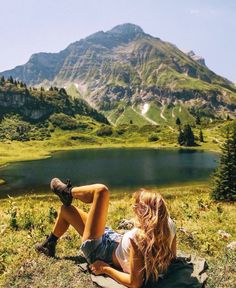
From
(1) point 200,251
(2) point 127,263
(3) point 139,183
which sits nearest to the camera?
(2) point 127,263

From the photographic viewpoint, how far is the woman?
→ 27.9ft

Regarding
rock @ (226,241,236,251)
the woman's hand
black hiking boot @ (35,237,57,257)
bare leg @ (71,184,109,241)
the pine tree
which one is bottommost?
the pine tree

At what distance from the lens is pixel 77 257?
1275 centimetres

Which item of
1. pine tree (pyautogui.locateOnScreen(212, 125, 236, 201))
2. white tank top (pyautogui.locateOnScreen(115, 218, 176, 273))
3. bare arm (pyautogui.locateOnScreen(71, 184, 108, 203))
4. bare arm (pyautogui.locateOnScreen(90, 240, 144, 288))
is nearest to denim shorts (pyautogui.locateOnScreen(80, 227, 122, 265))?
bare arm (pyautogui.locateOnScreen(90, 240, 144, 288))

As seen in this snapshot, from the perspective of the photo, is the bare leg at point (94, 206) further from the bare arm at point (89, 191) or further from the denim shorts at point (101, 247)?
the denim shorts at point (101, 247)

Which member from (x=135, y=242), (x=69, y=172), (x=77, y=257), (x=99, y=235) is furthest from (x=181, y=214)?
(x=69, y=172)

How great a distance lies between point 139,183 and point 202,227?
6519 centimetres

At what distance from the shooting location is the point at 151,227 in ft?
27.6

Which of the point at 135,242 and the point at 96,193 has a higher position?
the point at 96,193

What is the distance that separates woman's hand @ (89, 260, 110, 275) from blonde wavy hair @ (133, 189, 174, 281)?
1.93m

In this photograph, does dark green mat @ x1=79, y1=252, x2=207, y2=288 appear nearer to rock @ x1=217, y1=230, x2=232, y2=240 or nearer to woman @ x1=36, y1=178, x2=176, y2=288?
woman @ x1=36, y1=178, x2=176, y2=288

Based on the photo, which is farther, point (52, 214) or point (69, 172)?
point (69, 172)

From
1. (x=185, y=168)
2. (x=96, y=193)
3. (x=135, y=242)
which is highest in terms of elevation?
(x=96, y=193)

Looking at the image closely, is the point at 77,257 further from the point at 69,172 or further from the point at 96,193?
the point at 69,172
